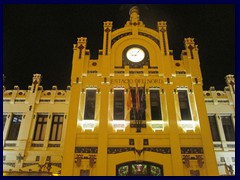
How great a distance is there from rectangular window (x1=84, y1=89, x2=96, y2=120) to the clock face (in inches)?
176

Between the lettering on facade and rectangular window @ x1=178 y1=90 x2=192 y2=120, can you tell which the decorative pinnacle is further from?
rectangular window @ x1=178 y1=90 x2=192 y2=120

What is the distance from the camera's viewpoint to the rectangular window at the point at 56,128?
89.2 feet

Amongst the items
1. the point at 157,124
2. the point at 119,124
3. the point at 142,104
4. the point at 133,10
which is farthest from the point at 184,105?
the point at 133,10

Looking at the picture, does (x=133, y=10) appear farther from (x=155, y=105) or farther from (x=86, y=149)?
(x=86, y=149)

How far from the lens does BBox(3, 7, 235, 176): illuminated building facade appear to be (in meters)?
22.5

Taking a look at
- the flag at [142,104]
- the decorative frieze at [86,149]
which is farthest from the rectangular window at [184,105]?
the decorative frieze at [86,149]

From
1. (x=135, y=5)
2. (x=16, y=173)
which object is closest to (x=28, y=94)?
(x=16, y=173)

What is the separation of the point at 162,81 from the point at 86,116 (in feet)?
22.2

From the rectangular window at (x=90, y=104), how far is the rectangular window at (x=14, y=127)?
660 cm

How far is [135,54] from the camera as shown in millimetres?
28234

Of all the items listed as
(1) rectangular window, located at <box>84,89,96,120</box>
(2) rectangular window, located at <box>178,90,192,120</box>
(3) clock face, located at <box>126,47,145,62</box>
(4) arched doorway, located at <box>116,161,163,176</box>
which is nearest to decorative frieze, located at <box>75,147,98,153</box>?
(4) arched doorway, located at <box>116,161,163,176</box>

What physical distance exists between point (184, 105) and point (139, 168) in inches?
254

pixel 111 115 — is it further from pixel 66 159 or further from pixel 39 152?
pixel 39 152

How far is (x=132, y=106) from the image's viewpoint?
2462 centimetres
